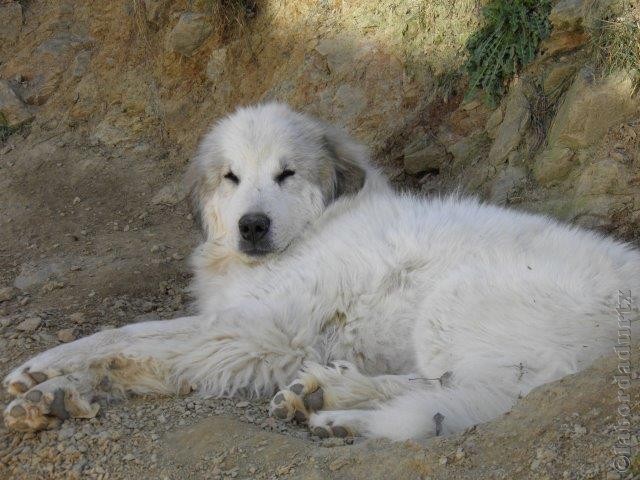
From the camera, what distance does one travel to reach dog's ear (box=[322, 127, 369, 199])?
14.8 ft

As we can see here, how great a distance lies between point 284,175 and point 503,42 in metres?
2.08

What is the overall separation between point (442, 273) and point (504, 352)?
27.0 inches

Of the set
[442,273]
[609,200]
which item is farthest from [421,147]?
[442,273]

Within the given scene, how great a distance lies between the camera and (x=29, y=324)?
4.45 m

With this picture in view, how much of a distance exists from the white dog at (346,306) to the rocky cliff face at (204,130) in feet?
0.68

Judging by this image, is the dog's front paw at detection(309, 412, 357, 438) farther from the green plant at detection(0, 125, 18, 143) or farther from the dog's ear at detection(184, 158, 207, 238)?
the green plant at detection(0, 125, 18, 143)

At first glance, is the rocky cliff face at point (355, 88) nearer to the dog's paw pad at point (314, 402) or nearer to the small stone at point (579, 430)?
the dog's paw pad at point (314, 402)

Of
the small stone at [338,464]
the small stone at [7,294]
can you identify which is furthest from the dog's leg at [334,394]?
the small stone at [7,294]

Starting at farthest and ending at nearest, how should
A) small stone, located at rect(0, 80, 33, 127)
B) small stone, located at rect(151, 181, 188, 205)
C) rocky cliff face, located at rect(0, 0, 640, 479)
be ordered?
1. small stone, located at rect(0, 80, 33, 127)
2. small stone, located at rect(151, 181, 188, 205)
3. rocky cliff face, located at rect(0, 0, 640, 479)

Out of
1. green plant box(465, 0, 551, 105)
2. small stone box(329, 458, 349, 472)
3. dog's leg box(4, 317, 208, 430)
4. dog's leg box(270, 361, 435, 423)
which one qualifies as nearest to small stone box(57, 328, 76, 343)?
dog's leg box(4, 317, 208, 430)

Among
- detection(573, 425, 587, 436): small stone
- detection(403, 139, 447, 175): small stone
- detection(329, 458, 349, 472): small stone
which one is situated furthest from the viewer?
detection(403, 139, 447, 175): small stone

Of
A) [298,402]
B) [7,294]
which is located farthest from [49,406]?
[7,294]

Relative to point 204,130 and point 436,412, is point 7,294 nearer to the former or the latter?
point 204,130

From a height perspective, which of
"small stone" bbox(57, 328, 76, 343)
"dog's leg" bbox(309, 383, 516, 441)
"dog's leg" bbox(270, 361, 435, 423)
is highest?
"dog's leg" bbox(309, 383, 516, 441)
